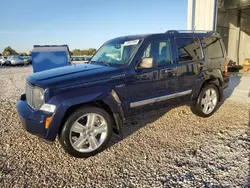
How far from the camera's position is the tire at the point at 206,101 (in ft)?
15.9

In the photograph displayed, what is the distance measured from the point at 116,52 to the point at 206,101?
249 centimetres

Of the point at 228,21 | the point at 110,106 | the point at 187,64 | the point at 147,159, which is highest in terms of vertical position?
the point at 228,21

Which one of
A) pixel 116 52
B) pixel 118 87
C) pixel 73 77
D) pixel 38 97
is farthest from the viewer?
pixel 116 52

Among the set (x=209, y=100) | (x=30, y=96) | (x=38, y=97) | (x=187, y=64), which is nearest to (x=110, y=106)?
(x=38, y=97)

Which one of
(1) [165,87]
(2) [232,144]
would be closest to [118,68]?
(1) [165,87]

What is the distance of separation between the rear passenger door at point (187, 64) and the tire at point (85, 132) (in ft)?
5.95

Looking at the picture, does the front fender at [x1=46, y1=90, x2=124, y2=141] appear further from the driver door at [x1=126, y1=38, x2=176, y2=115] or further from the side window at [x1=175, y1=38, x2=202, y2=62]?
the side window at [x1=175, y1=38, x2=202, y2=62]

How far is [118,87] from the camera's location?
11.6 ft

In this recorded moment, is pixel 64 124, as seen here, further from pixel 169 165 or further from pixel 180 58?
pixel 180 58

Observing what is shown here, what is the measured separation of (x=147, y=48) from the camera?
399 centimetres

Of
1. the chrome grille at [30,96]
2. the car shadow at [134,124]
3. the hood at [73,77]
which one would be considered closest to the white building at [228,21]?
the car shadow at [134,124]

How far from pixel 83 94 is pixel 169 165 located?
5.44 ft

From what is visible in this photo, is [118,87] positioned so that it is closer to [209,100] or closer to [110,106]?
[110,106]

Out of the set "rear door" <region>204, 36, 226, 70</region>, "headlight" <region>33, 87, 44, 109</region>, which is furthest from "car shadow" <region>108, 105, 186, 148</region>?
"rear door" <region>204, 36, 226, 70</region>
